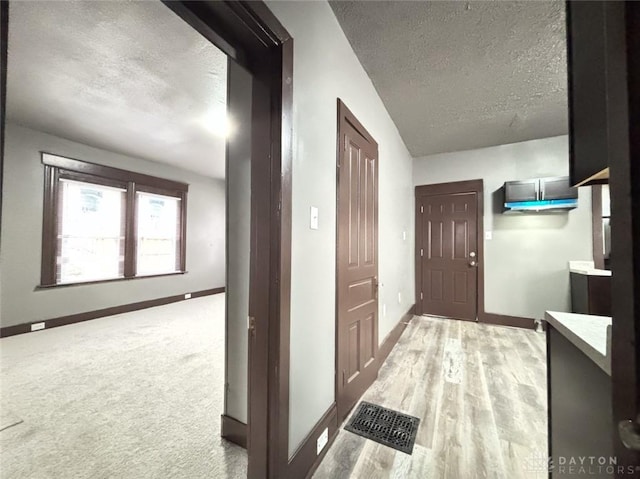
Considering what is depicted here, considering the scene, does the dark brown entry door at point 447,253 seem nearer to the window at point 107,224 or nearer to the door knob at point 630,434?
the door knob at point 630,434

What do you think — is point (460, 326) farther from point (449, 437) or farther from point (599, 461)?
point (599, 461)

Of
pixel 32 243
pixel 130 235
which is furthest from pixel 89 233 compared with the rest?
pixel 32 243

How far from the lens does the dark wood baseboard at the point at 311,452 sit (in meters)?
1.22

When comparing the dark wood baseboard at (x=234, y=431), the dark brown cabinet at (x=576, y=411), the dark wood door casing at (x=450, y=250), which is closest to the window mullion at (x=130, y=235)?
the dark wood baseboard at (x=234, y=431)

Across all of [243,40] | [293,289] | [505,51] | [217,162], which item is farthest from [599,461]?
[217,162]

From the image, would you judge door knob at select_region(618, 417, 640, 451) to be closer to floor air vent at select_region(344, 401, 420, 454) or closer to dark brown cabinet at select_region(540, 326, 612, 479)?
dark brown cabinet at select_region(540, 326, 612, 479)

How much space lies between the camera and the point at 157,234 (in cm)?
510

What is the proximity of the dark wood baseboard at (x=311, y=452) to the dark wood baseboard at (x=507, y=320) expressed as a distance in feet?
11.1

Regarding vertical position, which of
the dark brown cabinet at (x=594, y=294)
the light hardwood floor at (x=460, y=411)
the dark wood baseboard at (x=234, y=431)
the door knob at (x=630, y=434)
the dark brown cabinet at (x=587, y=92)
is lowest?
the light hardwood floor at (x=460, y=411)

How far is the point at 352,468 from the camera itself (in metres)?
1.38

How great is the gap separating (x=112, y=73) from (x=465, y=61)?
123 inches

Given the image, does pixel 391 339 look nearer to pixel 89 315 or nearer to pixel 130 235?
pixel 89 315

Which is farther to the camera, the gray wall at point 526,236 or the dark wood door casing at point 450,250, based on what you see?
the dark wood door casing at point 450,250

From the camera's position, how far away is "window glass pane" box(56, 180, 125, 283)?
12.6 ft
